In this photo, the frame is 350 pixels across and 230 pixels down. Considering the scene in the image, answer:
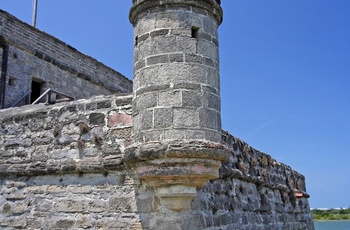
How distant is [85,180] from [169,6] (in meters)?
2.31

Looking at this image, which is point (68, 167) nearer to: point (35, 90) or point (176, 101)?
point (176, 101)

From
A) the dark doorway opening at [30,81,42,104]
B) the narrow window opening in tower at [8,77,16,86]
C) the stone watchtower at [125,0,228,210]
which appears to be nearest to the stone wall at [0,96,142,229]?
the stone watchtower at [125,0,228,210]

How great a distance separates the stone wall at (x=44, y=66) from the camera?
10.7 meters

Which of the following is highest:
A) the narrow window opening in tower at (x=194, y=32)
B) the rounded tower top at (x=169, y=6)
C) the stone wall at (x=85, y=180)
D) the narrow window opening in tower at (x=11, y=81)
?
the narrow window opening in tower at (x=11, y=81)

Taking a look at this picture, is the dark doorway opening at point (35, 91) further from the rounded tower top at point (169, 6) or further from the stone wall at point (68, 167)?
the rounded tower top at point (169, 6)

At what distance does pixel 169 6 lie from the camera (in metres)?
5.11

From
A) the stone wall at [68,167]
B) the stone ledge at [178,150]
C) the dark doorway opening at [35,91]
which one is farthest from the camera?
the dark doorway opening at [35,91]

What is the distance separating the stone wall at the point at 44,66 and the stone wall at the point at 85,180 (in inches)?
169

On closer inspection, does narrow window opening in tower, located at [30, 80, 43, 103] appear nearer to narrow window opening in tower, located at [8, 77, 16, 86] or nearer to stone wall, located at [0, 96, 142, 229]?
narrow window opening in tower, located at [8, 77, 16, 86]

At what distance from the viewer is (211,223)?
5492 millimetres

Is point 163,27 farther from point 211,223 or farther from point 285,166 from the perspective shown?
point 285,166

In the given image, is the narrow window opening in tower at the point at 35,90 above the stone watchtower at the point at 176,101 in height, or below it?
above

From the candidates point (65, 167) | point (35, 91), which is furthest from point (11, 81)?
point (65, 167)

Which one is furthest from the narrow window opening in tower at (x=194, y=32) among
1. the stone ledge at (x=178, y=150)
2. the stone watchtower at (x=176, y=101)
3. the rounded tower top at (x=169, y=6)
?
the stone ledge at (x=178, y=150)
